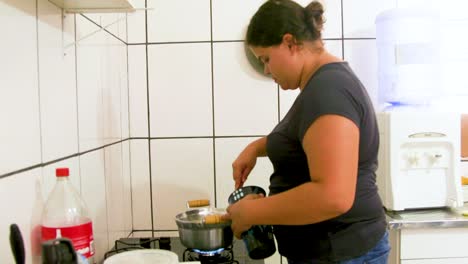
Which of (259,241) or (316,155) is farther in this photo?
(259,241)

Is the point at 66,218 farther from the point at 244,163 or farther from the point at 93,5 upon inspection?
the point at 244,163

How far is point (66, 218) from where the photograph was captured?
40.3 inches

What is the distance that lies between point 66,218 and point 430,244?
1.25 meters

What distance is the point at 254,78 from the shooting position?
6.22 ft

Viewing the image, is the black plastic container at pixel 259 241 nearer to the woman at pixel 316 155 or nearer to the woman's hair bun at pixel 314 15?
the woman at pixel 316 155

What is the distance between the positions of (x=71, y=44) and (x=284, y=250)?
776 mm

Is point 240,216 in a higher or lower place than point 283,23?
lower

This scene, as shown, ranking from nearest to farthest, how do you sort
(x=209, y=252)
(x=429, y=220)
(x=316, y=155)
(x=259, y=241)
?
(x=316, y=155)
(x=259, y=241)
(x=209, y=252)
(x=429, y=220)

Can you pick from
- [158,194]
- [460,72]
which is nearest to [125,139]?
[158,194]

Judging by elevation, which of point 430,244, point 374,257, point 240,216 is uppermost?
point 240,216

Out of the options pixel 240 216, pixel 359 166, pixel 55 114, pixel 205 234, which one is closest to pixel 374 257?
pixel 359 166

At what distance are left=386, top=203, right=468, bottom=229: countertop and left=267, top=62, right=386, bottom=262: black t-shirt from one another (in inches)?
19.1

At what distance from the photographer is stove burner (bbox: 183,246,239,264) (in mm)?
1328

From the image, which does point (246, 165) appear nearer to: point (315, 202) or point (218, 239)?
point (218, 239)
